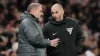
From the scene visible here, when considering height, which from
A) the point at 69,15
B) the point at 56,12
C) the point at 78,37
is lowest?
the point at 78,37

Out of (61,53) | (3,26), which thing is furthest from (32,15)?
(3,26)

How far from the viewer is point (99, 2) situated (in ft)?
61.1

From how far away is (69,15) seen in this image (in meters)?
16.3

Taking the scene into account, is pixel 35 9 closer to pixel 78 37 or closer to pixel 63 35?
pixel 63 35

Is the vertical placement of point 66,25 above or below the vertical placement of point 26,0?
below

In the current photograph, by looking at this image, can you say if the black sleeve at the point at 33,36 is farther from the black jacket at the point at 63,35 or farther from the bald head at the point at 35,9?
the black jacket at the point at 63,35

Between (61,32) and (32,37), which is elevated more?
(61,32)

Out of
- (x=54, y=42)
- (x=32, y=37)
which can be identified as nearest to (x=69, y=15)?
(x=54, y=42)

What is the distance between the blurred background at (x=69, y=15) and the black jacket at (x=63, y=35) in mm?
3235

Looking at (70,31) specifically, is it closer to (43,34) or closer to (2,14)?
(43,34)

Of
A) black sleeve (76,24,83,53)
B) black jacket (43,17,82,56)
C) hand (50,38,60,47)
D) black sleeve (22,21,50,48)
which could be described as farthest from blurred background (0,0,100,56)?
black sleeve (22,21,50,48)

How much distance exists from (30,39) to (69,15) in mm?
8546

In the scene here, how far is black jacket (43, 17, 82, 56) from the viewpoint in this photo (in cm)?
848

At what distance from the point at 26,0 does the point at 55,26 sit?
7642 millimetres
